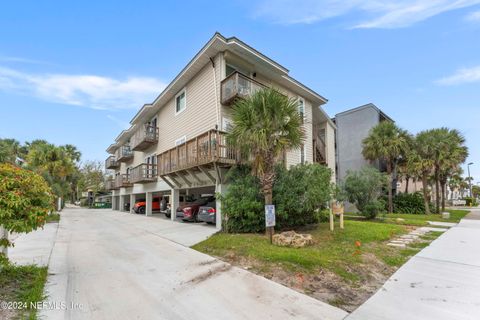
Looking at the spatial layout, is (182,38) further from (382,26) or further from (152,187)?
(152,187)

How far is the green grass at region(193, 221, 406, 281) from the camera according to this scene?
594 centimetres

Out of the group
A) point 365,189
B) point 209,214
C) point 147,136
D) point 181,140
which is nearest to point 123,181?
point 147,136

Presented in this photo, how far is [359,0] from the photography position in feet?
30.8

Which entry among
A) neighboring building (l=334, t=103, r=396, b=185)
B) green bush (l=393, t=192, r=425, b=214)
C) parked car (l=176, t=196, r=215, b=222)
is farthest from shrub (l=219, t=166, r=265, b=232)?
green bush (l=393, t=192, r=425, b=214)

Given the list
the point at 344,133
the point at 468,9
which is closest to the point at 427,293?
the point at 468,9

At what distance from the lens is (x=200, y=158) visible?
11164mm

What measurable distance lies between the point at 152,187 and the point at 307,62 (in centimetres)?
1429

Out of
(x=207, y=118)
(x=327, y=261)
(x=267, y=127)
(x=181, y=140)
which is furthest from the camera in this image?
(x=181, y=140)

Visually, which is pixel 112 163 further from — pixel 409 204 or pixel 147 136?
pixel 409 204

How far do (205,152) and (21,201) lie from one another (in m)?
7.22

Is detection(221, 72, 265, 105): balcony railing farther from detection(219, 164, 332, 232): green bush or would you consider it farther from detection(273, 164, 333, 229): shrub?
detection(273, 164, 333, 229): shrub

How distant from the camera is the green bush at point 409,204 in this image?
22.3 meters

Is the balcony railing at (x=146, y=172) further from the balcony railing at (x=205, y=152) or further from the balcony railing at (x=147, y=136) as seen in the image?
the balcony railing at (x=205, y=152)

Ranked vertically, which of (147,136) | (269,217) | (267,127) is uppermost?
(147,136)
